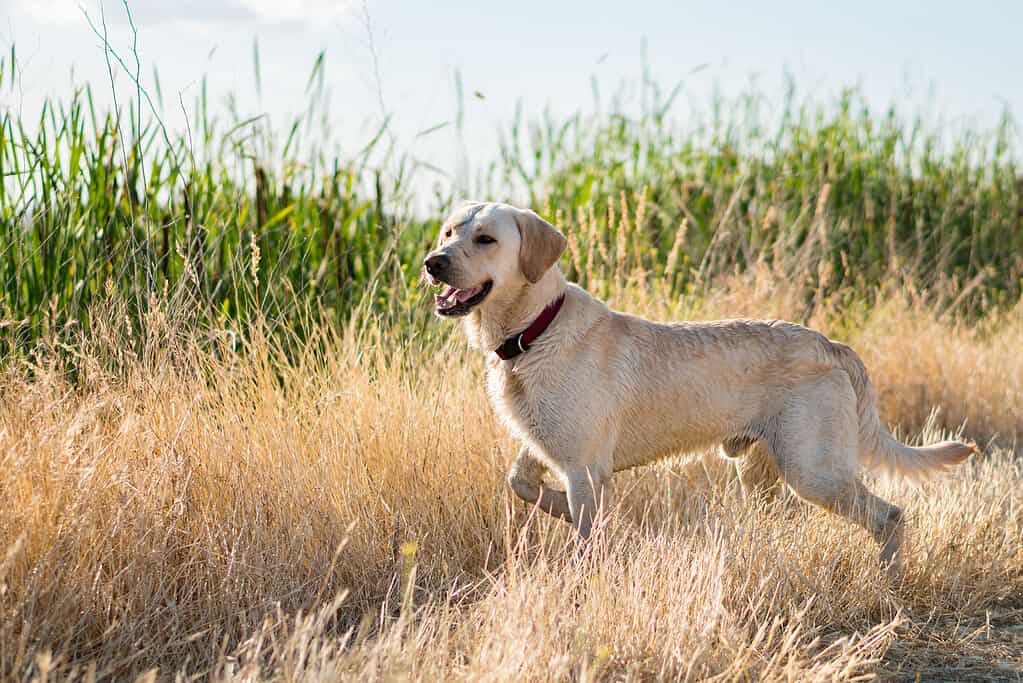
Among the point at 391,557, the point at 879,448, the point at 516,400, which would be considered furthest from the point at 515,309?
the point at 879,448

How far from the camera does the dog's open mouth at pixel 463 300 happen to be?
416 cm

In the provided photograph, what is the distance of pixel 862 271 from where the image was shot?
1063 centimetres

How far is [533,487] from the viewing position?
4426 millimetres

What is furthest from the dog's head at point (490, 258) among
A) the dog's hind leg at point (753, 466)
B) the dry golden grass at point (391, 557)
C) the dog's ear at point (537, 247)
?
the dog's hind leg at point (753, 466)

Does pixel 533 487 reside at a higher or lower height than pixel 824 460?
lower

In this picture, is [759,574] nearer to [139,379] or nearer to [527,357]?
[527,357]

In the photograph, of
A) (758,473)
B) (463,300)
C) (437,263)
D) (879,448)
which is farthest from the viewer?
(758,473)

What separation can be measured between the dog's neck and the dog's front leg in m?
0.48

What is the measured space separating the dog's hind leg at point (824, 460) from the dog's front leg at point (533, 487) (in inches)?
35.3

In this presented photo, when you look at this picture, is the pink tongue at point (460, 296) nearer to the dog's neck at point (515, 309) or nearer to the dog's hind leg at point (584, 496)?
the dog's neck at point (515, 309)

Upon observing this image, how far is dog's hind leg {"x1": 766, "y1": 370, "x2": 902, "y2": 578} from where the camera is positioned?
4.39 m

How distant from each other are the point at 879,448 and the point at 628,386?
1.22 meters

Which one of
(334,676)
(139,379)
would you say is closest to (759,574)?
(334,676)

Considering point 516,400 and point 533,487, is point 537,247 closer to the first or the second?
point 516,400
